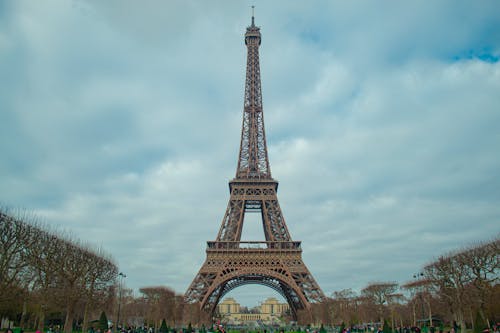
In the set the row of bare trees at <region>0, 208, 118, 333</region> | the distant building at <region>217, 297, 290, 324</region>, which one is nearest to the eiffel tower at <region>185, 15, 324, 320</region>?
the row of bare trees at <region>0, 208, 118, 333</region>

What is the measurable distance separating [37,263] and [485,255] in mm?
40717

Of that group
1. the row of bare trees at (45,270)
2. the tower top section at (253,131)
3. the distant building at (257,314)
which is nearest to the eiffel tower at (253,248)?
the tower top section at (253,131)

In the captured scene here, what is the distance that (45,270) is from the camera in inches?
1323

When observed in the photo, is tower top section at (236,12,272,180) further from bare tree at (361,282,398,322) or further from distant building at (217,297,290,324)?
distant building at (217,297,290,324)

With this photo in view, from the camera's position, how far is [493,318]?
47250 millimetres

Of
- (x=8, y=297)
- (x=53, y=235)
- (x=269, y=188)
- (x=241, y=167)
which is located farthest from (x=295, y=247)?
(x=8, y=297)

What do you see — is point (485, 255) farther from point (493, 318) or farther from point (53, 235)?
point (53, 235)

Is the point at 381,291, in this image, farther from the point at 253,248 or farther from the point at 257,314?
the point at 257,314

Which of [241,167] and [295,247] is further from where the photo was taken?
[241,167]

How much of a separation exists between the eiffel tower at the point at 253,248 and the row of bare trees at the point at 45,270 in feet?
43.6

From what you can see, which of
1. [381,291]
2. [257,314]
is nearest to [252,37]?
[381,291]

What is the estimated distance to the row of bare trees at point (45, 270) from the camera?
100ft

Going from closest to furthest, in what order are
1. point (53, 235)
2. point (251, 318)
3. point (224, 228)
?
1. point (53, 235)
2. point (224, 228)
3. point (251, 318)

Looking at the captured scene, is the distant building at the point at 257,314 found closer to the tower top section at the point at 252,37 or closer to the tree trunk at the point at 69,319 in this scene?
the tower top section at the point at 252,37
